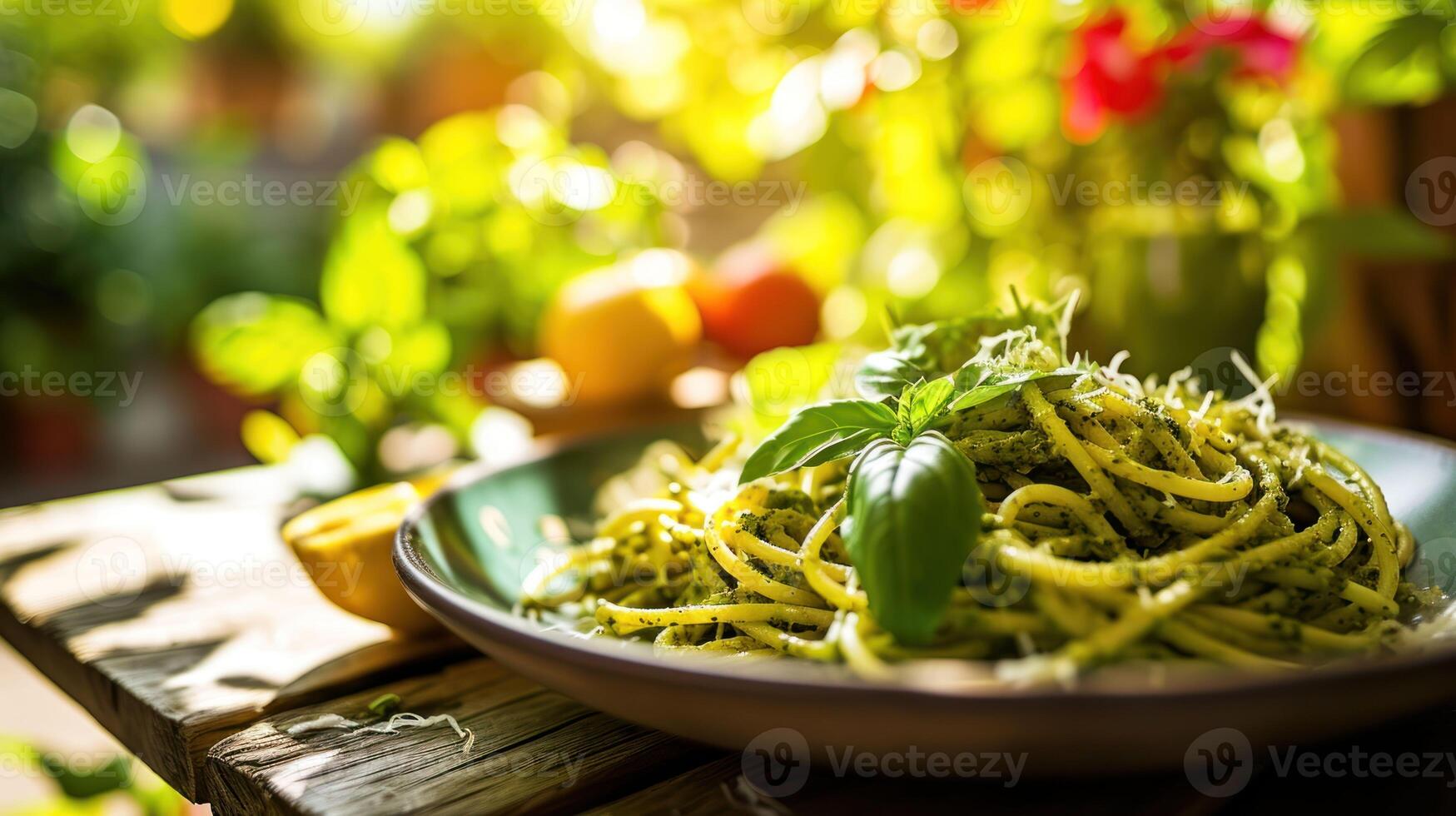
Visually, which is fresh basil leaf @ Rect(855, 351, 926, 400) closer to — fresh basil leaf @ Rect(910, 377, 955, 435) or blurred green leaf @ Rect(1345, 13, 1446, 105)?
fresh basil leaf @ Rect(910, 377, 955, 435)

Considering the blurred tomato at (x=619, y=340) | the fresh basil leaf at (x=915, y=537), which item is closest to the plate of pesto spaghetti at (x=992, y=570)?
the fresh basil leaf at (x=915, y=537)

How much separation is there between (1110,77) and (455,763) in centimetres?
106

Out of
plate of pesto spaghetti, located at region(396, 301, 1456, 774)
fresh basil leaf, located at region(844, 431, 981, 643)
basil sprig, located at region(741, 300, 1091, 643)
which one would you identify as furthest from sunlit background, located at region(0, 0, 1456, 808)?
fresh basil leaf, located at region(844, 431, 981, 643)

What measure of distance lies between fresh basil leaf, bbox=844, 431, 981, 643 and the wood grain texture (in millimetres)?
418

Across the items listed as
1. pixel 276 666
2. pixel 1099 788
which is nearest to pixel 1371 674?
pixel 1099 788

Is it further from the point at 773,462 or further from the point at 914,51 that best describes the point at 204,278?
the point at 773,462

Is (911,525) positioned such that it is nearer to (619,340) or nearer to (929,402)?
(929,402)

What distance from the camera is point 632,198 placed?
166 centimetres

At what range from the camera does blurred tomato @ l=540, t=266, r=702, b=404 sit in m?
1.30

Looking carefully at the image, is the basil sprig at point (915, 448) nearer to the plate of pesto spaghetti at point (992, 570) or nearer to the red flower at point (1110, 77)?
the plate of pesto spaghetti at point (992, 570)

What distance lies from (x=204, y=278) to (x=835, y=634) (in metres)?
2.59

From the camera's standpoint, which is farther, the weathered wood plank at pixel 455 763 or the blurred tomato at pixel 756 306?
the blurred tomato at pixel 756 306

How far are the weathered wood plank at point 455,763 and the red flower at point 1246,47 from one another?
1031 mm

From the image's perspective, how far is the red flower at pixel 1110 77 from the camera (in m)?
1.25
